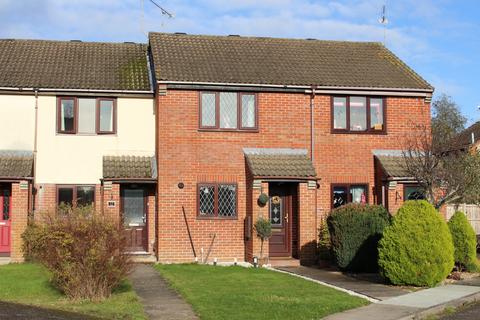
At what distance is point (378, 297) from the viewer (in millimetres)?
12898

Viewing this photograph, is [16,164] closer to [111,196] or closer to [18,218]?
[18,218]

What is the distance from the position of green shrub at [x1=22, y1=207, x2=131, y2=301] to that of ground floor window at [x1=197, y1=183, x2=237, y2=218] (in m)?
7.82

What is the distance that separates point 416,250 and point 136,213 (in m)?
9.60

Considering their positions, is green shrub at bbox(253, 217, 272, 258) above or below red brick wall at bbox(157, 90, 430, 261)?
below

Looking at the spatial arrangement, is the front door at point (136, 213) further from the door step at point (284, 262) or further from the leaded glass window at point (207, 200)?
the door step at point (284, 262)

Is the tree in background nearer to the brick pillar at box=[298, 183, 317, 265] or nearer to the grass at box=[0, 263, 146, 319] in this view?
the brick pillar at box=[298, 183, 317, 265]

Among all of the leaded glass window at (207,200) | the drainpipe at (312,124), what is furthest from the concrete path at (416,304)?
the leaded glass window at (207,200)

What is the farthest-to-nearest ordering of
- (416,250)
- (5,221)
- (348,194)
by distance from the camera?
(348,194) → (5,221) → (416,250)

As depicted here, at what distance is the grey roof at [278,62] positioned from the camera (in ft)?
68.0

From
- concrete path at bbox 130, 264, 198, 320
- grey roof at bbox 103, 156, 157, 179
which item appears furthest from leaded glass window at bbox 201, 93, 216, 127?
concrete path at bbox 130, 264, 198, 320

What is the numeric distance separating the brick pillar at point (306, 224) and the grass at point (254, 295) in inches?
124

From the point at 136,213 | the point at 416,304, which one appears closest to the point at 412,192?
the point at 136,213

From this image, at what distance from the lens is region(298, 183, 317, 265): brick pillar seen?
19.6m

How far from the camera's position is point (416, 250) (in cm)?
1438
